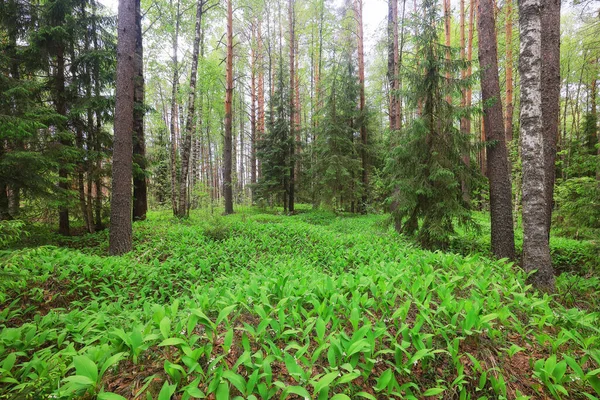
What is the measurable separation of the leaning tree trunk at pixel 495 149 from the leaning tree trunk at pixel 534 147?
4.90 feet

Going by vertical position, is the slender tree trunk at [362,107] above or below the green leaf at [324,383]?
above

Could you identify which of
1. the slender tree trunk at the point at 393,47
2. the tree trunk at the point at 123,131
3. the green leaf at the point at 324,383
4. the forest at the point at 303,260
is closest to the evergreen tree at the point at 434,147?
the forest at the point at 303,260

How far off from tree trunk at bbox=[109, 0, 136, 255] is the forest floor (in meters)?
1.49

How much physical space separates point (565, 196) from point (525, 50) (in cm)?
597

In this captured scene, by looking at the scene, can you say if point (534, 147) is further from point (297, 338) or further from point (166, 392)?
point (166, 392)

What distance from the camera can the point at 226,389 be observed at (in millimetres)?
1506

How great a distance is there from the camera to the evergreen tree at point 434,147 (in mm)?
6051

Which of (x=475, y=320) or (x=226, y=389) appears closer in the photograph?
(x=226, y=389)

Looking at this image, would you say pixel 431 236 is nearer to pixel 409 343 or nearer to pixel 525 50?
pixel 525 50

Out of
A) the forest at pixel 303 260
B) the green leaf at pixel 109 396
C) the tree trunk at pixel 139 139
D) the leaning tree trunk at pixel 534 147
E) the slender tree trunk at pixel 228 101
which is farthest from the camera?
the slender tree trunk at pixel 228 101

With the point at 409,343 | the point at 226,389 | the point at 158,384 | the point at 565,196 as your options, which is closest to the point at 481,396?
the point at 409,343

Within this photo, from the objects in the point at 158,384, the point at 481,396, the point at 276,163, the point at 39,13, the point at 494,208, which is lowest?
the point at 481,396

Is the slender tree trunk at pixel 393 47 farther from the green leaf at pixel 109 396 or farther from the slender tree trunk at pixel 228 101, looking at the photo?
the green leaf at pixel 109 396

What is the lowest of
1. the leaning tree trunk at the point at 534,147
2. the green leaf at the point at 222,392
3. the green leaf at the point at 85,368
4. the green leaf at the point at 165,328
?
the green leaf at the point at 222,392
